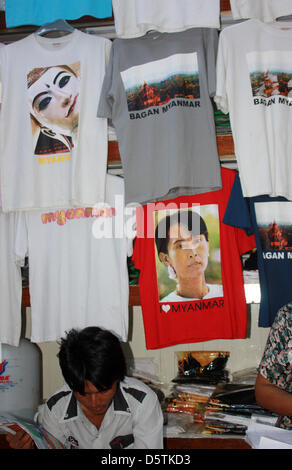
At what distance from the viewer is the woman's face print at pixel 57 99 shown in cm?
249

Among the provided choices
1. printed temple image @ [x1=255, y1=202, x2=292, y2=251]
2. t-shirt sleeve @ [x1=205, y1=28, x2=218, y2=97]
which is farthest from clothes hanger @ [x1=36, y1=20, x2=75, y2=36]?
printed temple image @ [x1=255, y1=202, x2=292, y2=251]

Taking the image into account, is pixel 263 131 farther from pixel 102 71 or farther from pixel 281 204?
pixel 102 71

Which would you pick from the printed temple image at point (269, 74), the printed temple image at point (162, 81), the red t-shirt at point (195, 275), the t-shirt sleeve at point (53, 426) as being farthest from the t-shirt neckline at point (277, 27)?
the t-shirt sleeve at point (53, 426)

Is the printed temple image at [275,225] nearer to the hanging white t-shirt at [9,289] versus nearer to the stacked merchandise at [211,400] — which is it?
the stacked merchandise at [211,400]

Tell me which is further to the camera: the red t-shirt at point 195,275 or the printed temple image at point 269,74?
the red t-shirt at point 195,275

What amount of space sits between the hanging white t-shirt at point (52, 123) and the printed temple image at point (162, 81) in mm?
184

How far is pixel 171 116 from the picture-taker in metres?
2.34

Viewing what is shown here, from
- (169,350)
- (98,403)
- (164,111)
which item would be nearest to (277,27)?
(164,111)

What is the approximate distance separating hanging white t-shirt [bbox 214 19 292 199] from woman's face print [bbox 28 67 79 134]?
0.73 m

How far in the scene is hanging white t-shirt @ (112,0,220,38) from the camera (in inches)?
90.5

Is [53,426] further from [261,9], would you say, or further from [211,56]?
[261,9]

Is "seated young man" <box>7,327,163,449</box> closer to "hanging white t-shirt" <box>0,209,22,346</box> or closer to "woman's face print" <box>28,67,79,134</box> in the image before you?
"hanging white t-shirt" <box>0,209,22,346</box>

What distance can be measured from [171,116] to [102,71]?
0.45 m

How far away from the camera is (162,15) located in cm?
234
